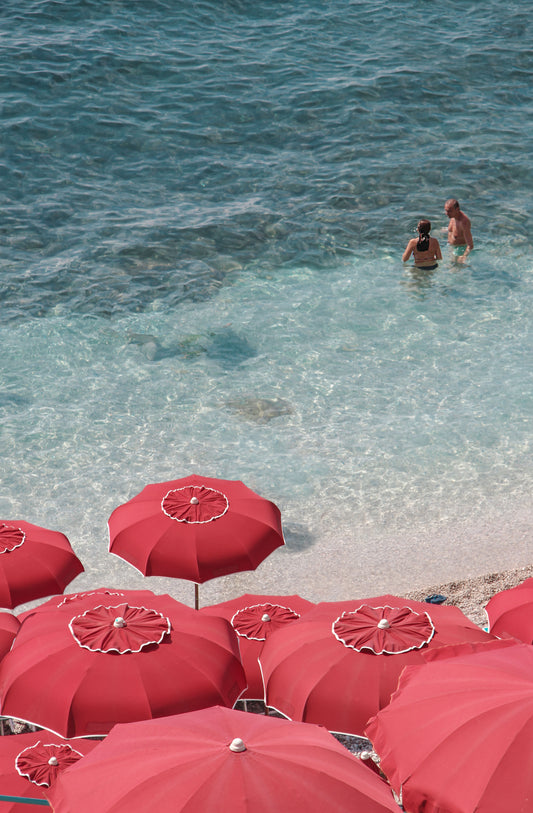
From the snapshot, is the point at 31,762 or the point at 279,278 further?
the point at 279,278

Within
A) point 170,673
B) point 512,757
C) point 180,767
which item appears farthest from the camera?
point 170,673

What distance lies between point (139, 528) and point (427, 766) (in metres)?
4.27

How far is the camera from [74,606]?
21.6ft

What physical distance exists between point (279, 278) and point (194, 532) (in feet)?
35.5

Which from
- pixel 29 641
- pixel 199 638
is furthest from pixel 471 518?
pixel 29 641

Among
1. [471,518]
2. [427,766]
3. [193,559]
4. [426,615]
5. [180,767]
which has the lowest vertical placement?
[471,518]

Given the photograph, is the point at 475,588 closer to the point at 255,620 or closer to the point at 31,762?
the point at 255,620

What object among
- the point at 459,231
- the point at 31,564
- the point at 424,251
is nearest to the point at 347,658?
the point at 31,564

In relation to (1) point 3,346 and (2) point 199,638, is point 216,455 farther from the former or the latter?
(2) point 199,638

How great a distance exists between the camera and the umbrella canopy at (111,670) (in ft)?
18.5

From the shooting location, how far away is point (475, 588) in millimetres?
10180

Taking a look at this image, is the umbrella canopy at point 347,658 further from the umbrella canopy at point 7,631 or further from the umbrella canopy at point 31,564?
the umbrella canopy at point 31,564

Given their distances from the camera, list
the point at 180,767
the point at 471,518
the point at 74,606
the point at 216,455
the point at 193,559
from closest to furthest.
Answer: the point at 180,767 < the point at 74,606 < the point at 193,559 < the point at 471,518 < the point at 216,455

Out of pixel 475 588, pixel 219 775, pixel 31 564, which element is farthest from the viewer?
pixel 475 588
